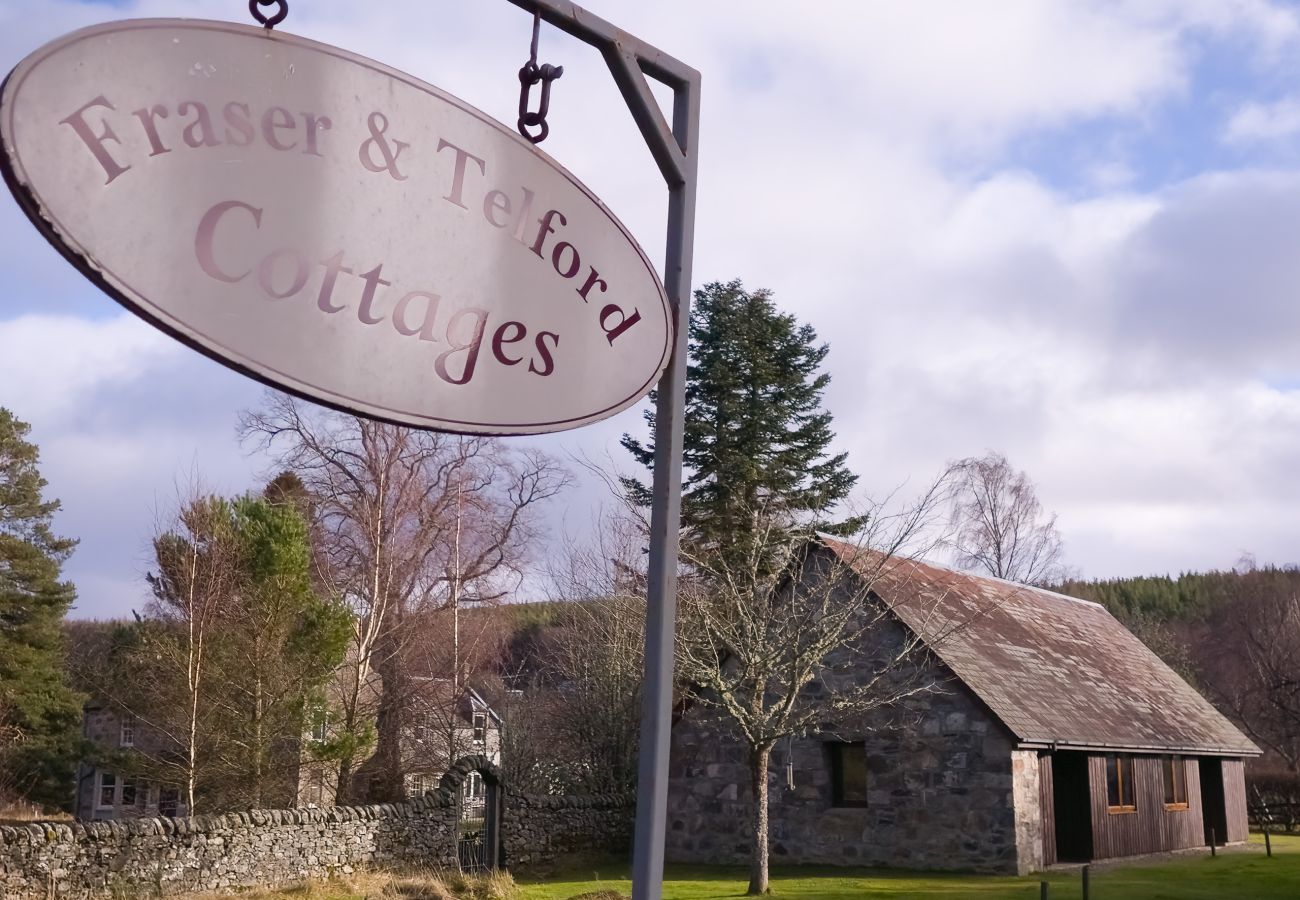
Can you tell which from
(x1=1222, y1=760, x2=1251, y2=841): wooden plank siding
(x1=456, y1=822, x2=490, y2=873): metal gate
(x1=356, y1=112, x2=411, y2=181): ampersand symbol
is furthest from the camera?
(x1=1222, y1=760, x2=1251, y2=841): wooden plank siding

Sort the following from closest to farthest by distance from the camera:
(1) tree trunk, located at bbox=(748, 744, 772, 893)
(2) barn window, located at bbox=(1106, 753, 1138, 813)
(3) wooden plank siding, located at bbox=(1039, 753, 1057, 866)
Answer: (1) tree trunk, located at bbox=(748, 744, 772, 893) → (3) wooden plank siding, located at bbox=(1039, 753, 1057, 866) → (2) barn window, located at bbox=(1106, 753, 1138, 813)

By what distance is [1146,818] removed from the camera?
23.8 m

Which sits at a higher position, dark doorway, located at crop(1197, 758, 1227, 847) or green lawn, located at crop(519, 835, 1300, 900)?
dark doorway, located at crop(1197, 758, 1227, 847)

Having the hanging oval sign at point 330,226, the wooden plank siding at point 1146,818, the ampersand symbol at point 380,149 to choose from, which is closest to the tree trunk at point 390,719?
the wooden plank siding at point 1146,818

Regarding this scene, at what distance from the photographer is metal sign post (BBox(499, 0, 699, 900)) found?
11.4ft

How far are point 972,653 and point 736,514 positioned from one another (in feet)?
31.1

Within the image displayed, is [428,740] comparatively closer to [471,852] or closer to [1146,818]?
[471,852]

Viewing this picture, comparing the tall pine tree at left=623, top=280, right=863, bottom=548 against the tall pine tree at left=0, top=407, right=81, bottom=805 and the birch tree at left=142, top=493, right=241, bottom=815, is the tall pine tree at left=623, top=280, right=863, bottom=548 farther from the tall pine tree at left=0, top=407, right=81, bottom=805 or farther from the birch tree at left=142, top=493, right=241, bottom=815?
the tall pine tree at left=0, top=407, right=81, bottom=805

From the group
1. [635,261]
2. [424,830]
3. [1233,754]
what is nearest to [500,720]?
[424,830]

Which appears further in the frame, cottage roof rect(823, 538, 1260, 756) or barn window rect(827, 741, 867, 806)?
barn window rect(827, 741, 867, 806)

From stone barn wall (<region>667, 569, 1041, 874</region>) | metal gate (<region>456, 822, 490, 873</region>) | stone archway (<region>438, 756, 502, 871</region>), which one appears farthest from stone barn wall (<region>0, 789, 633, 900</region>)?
stone barn wall (<region>667, 569, 1041, 874</region>)

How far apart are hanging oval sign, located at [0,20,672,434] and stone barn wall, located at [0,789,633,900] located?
15380 mm

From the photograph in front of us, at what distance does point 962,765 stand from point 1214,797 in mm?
11123

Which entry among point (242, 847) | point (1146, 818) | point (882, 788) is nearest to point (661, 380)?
point (242, 847)
